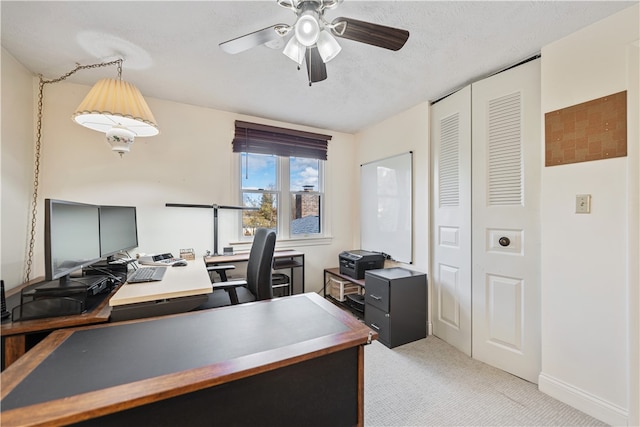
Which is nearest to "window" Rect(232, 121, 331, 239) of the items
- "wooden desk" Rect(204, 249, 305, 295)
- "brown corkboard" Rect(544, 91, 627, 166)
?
"wooden desk" Rect(204, 249, 305, 295)

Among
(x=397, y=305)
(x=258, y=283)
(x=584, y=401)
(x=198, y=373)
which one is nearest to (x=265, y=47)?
(x=258, y=283)

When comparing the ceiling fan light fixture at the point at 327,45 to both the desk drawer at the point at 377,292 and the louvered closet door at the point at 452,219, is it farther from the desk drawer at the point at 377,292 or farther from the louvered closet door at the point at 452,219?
the desk drawer at the point at 377,292

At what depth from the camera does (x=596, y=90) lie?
1569 mm

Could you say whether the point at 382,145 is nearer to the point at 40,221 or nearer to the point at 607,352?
the point at 607,352

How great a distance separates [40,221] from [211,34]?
2.18m

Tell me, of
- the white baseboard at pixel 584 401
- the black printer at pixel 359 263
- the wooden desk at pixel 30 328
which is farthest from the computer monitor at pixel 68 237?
the white baseboard at pixel 584 401

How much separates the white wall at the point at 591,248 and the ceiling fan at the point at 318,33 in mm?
1260

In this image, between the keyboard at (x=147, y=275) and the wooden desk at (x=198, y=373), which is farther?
the keyboard at (x=147, y=275)

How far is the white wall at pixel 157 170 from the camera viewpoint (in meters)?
2.33

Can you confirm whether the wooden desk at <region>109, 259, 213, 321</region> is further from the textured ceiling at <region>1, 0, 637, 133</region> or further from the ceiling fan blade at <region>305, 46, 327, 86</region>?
the textured ceiling at <region>1, 0, 637, 133</region>

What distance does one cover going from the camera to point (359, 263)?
10.0 ft

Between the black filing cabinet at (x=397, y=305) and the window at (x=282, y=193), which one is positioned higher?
the window at (x=282, y=193)

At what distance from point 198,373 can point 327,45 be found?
1.56 metres

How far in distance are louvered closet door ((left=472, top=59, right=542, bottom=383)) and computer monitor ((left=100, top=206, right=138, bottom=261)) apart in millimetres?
2918
